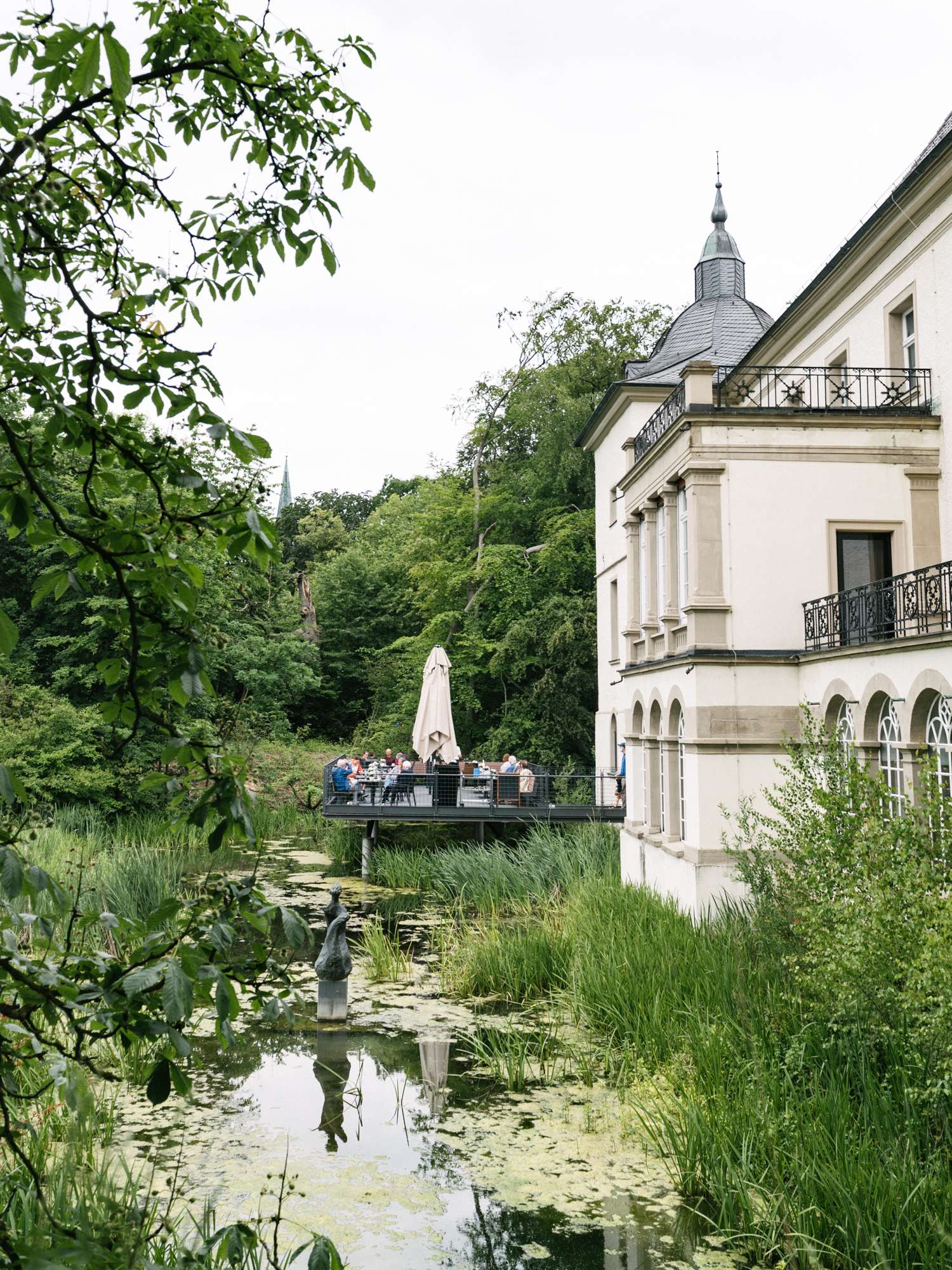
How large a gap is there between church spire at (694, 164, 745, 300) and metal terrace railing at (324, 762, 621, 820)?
13.4m

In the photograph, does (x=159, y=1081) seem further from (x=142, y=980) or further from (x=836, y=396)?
(x=836, y=396)

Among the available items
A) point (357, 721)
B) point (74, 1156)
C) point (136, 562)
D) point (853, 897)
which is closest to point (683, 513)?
point (853, 897)

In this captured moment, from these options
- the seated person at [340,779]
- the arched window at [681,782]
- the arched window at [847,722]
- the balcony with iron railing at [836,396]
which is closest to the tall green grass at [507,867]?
the arched window at [681,782]

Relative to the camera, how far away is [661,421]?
15.8 meters

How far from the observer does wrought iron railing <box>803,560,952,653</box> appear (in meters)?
11.0

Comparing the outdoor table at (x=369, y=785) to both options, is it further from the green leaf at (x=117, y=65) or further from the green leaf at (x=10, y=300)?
the green leaf at (x=10, y=300)

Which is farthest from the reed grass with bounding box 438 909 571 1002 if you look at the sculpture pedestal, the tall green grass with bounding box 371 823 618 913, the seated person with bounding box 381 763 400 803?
the seated person with bounding box 381 763 400 803

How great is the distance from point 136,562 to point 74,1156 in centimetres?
480

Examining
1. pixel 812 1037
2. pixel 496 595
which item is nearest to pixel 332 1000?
pixel 812 1037

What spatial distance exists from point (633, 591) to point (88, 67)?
52.7 ft

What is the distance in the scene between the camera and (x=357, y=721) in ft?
145

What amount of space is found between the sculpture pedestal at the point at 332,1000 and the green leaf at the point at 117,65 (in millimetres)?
9542

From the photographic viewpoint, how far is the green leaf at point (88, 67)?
1.81 m

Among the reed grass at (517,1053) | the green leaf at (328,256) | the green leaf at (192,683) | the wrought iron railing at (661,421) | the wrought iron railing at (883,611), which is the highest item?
the wrought iron railing at (661,421)
